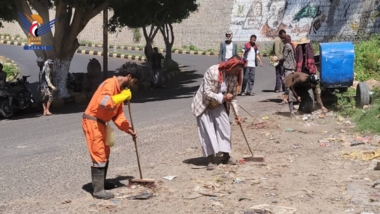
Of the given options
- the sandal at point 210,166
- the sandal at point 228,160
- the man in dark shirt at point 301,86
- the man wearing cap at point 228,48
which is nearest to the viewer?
the sandal at point 210,166

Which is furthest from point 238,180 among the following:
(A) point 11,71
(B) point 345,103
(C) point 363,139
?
(A) point 11,71

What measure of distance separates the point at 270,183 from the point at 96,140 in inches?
78.1

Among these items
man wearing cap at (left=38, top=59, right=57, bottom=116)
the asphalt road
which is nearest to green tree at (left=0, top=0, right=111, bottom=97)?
the asphalt road

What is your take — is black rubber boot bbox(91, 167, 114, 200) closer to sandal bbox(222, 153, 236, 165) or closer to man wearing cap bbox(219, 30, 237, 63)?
sandal bbox(222, 153, 236, 165)

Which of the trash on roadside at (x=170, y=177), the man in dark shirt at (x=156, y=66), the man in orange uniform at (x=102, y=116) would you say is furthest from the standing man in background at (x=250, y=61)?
the man in orange uniform at (x=102, y=116)

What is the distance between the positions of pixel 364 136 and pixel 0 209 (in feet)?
18.6

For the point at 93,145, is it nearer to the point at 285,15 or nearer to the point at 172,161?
the point at 172,161

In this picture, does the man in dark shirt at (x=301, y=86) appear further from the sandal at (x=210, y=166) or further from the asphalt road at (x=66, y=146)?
the sandal at (x=210, y=166)

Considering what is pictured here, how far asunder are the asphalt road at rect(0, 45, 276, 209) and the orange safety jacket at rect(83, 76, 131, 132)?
35.3 inches

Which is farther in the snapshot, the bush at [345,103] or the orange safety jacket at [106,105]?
the bush at [345,103]

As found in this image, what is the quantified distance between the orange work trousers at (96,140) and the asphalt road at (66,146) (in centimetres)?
52

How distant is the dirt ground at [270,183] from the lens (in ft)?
19.8

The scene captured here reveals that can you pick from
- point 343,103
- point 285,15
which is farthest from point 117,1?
point 285,15

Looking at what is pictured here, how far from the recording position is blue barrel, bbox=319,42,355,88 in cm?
1171
